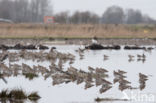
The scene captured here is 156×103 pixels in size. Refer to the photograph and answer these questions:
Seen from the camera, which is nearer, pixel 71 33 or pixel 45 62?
pixel 45 62

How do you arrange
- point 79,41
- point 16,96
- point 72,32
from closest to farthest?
point 16,96 < point 79,41 < point 72,32

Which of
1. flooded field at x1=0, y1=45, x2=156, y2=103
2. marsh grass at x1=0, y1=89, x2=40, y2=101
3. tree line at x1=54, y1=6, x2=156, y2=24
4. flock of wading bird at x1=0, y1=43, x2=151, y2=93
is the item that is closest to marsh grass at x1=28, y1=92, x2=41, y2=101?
marsh grass at x1=0, y1=89, x2=40, y2=101

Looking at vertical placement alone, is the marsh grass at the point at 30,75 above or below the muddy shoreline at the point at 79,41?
above

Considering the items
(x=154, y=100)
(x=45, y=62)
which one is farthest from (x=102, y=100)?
(x=45, y=62)

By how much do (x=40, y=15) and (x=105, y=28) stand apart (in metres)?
86.2

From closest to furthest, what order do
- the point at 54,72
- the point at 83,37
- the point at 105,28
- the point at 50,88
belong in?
the point at 50,88 → the point at 54,72 → the point at 83,37 → the point at 105,28

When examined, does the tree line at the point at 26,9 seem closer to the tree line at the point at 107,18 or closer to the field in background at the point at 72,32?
the tree line at the point at 107,18

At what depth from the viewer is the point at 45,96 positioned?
17297 millimetres

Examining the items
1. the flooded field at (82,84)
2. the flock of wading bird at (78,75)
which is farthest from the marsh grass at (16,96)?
the flock of wading bird at (78,75)

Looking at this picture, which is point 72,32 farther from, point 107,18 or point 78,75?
point 107,18

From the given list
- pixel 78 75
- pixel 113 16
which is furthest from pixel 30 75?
pixel 113 16

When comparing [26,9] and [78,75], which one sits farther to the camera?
[26,9]

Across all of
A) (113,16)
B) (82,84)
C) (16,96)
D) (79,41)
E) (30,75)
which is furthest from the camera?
(113,16)

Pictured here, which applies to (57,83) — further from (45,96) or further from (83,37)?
(83,37)
